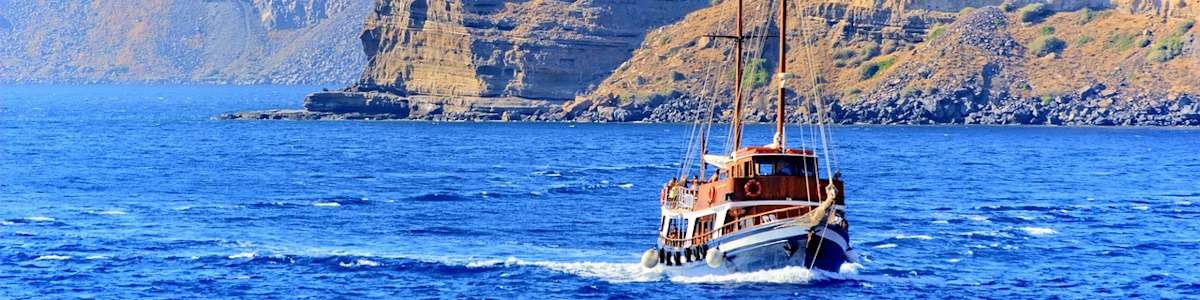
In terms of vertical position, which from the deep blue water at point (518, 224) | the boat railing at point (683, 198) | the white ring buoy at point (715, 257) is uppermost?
the boat railing at point (683, 198)

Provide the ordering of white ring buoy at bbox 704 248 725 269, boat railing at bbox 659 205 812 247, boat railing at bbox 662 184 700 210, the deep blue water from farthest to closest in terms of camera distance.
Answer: boat railing at bbox 662 184 700 210 → the deep blue water → white ring buoy at bbox 704 248 725 269 → boat railing at bbox 659 205 812 247

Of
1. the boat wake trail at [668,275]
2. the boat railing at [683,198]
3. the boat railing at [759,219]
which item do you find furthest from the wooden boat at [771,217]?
the boat railing at [683,198]

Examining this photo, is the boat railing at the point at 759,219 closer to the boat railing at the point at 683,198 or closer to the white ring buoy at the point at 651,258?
the white ring buoy at the point at 651,258

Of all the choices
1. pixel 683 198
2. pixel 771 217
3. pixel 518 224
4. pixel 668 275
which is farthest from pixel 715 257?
pixel 518 224

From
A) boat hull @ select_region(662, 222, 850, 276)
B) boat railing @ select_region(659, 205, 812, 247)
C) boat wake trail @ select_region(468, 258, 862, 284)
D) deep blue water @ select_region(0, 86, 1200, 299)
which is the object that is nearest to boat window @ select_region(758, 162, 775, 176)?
boat railing @ select_region(659, 205, 812, 247)

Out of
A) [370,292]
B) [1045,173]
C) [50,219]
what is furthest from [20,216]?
[1045,173]

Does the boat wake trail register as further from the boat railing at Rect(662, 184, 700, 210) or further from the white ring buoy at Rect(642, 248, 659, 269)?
the boat railing at Rect(662, 184, 700, 210)

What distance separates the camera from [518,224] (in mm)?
105375

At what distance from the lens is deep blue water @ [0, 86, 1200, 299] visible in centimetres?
8181

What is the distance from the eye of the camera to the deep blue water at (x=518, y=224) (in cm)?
8181

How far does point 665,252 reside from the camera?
277 feet

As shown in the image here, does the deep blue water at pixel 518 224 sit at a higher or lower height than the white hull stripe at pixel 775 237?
lower

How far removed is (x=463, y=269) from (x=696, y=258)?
10.7 metres

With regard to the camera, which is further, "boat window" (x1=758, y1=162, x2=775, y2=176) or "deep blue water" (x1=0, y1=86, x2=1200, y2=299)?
"deep blue water" (x1=0, y1=86, x2=1200, y2=299)
